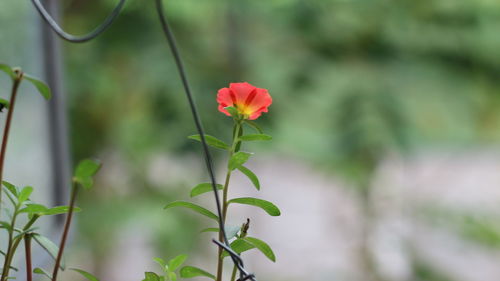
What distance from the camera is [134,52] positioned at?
5.14 feet

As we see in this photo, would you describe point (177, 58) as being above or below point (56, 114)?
below

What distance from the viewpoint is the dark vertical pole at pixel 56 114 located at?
91 centimetres

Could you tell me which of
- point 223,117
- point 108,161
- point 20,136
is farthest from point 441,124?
point 20,136

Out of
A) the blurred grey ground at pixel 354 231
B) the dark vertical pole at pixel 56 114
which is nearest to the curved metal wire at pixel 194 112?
the dark vertical pole at pixel 56 114

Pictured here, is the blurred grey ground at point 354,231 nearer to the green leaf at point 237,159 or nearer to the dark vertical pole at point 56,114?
the dark vertical pole at point 56,114

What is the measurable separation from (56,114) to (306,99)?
0.87 metres

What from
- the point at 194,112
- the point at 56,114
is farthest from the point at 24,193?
the point at 56,114

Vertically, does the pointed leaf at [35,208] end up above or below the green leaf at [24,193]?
below

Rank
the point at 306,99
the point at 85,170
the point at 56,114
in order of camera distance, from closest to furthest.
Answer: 1. the point at 85,170
2. the point at 56,114
3. the point at 306,99

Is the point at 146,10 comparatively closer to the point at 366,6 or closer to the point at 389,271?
the point at 366,6

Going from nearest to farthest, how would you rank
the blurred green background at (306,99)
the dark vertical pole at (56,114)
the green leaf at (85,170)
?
the green leaf at (85,170) → the dark vertical pole at (56,114) → the blurred green background at (306,99)

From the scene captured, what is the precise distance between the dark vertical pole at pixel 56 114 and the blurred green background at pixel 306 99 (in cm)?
47

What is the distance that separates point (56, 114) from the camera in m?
0.94

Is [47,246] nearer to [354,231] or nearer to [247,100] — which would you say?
[247,100]
